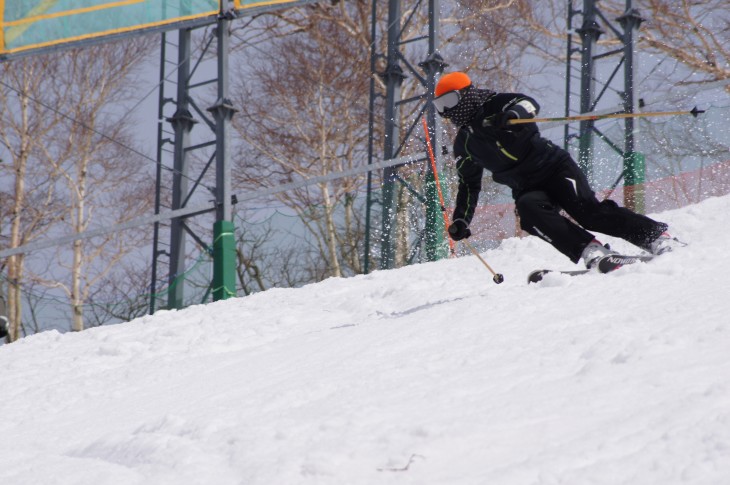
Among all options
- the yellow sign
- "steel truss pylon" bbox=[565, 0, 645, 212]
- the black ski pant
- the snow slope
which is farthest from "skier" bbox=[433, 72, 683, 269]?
the yellow sign

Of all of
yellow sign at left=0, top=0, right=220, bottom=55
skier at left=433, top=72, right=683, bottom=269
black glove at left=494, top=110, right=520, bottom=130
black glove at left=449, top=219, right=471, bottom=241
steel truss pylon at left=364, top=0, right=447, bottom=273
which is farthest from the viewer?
yellow sign at left=0, top=0, right=220, bottom=55

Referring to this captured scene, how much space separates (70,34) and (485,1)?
31.0 ft

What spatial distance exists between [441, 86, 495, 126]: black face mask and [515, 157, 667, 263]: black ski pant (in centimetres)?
60

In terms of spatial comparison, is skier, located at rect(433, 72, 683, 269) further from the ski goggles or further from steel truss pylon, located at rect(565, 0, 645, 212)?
steel truss pylon, located at rect(565, 0, 645, 212)

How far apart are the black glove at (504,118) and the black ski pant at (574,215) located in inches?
19.9

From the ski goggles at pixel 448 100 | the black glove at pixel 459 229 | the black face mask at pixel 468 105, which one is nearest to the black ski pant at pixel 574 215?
the black glove at pixel 459 229

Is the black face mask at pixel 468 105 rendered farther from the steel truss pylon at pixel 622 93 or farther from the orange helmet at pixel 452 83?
the steel truss pylon at pixel 622 93

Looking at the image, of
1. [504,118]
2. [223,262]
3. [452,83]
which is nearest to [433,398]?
[504,118]

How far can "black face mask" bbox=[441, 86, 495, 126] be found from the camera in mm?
5590

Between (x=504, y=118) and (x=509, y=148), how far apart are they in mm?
281

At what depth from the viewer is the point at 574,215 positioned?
5754 millimetres

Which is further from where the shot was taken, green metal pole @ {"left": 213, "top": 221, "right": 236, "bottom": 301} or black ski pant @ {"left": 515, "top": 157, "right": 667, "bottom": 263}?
green metal pole @ {"left": 213, "top": 221, "right": 236, "bottom": 301}

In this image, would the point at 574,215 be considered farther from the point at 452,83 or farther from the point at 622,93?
the point at 622,93

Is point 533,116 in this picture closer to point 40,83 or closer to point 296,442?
point 296,442
